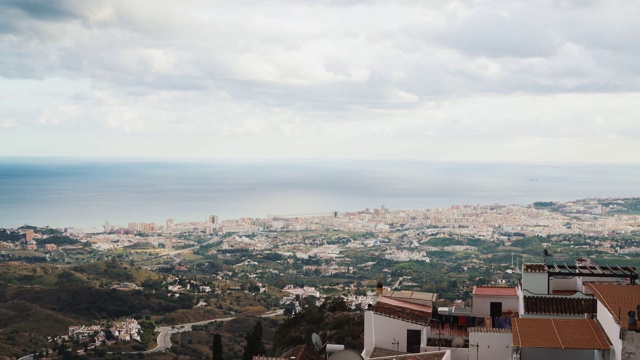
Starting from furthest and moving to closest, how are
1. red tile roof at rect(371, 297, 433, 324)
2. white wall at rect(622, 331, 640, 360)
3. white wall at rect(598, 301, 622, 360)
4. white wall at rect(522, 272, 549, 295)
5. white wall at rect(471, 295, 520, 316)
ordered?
white wall at rect(471, 295, 520, 316) < red tile roof at rect(371, 297, 433, 324) < white wall at rect(522, 272, 549, 295) < white wall at rect(598, 301, 622, 360) < white wall at rect(622, 331, 640, 360)

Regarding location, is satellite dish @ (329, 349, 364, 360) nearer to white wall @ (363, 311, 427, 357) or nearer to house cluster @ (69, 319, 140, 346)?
white wall @ (363, 311, 427, 357)

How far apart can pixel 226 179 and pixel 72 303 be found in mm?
145950

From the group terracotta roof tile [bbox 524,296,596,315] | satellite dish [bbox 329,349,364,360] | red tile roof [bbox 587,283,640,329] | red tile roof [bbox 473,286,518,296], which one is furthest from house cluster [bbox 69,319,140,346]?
red tile roof [bbox 587,283,640,329]

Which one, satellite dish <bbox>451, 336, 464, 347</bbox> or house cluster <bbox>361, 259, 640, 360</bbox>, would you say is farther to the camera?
satellite dish <bbox>451, 336, 464, 347</bbox>

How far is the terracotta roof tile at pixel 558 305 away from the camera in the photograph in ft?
42.4

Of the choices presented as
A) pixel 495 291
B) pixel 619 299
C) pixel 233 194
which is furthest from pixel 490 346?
pixel 233 194

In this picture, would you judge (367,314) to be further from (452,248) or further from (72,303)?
(452,248)

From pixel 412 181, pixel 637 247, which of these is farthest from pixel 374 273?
pixel 412 181

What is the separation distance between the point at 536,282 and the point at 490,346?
220 centimetres

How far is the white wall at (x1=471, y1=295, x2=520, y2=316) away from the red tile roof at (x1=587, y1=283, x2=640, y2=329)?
366 centimetres

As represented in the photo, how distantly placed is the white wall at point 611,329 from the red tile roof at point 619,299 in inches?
3.8

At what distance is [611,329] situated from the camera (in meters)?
10.6

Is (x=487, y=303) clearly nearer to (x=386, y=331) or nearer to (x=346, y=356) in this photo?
(x=386, y=331)

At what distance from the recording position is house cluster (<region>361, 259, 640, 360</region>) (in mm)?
10703
